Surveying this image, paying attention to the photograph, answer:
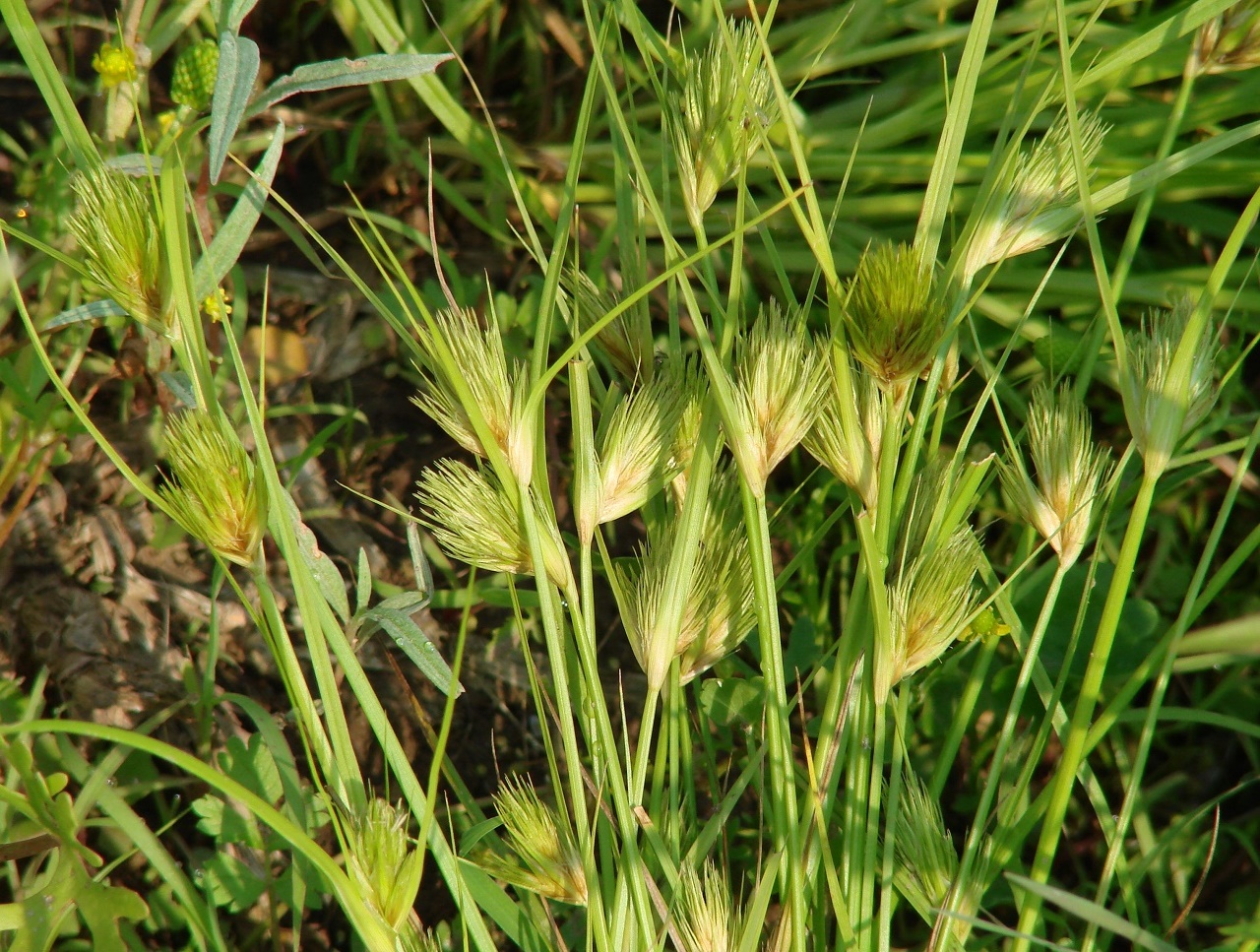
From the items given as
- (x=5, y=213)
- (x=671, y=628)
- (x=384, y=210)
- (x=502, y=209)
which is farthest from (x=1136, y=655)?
(x=5, y=213)

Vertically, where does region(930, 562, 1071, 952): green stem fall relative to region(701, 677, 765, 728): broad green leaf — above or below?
above

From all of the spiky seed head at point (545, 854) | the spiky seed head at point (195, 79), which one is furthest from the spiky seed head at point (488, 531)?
the spiky seed head at point (195, 79)

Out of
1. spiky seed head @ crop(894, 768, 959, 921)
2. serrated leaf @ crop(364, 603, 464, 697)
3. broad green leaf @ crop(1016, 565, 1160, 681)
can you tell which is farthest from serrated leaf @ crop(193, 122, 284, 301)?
broad green leaf @ crop(1016, 565, 1160, 681)

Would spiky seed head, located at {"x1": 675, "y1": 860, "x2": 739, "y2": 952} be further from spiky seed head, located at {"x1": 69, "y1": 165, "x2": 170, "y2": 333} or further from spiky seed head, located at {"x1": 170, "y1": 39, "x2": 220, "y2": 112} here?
spiky seed head, located at {"x1": 170, "y1": 39, "x2": 220, "y2": 112}

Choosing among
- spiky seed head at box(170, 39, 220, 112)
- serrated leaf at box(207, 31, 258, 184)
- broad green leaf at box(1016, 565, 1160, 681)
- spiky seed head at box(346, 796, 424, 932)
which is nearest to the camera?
spiky seed head at box(346, 796, 424, 932)

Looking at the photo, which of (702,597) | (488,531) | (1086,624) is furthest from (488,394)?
(1086,624)

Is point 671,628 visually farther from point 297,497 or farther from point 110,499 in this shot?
point 110,499

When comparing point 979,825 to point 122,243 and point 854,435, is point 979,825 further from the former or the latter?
point 122,243
